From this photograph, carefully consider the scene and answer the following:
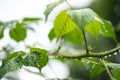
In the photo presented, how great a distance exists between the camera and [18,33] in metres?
1.43

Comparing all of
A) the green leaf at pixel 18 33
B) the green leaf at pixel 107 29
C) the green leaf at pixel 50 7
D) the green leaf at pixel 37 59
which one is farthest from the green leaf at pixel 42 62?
the green leaf at pixel 18 33

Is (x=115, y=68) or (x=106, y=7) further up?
(x=115, y=68)

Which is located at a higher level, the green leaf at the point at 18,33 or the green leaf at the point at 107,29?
the green leaf at the point at 107,29

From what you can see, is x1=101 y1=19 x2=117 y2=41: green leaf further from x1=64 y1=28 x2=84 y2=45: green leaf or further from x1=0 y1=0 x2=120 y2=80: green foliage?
x1=64 y1=28 x2=84 y2=45: green leaf

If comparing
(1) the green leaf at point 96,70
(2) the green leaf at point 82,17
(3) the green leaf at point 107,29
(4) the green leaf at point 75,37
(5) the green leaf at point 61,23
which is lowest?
(1) the green leaf at point 96,70

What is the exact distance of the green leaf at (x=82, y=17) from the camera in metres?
0.81

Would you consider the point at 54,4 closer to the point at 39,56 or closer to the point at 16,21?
the point at 39,56

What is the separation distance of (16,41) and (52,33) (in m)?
0.36

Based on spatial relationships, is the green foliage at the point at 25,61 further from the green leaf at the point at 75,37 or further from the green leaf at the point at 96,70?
the green leaf at the point at 75,37

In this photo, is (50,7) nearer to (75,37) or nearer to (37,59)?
(37,59)

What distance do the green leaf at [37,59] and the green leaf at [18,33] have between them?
0.46 meters

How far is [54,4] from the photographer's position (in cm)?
96

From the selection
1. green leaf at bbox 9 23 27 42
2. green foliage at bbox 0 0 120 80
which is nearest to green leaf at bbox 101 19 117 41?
green foliage at bbox 0 0 120 80

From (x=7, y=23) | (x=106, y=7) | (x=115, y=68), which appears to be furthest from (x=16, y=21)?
(x=106, y=7)
